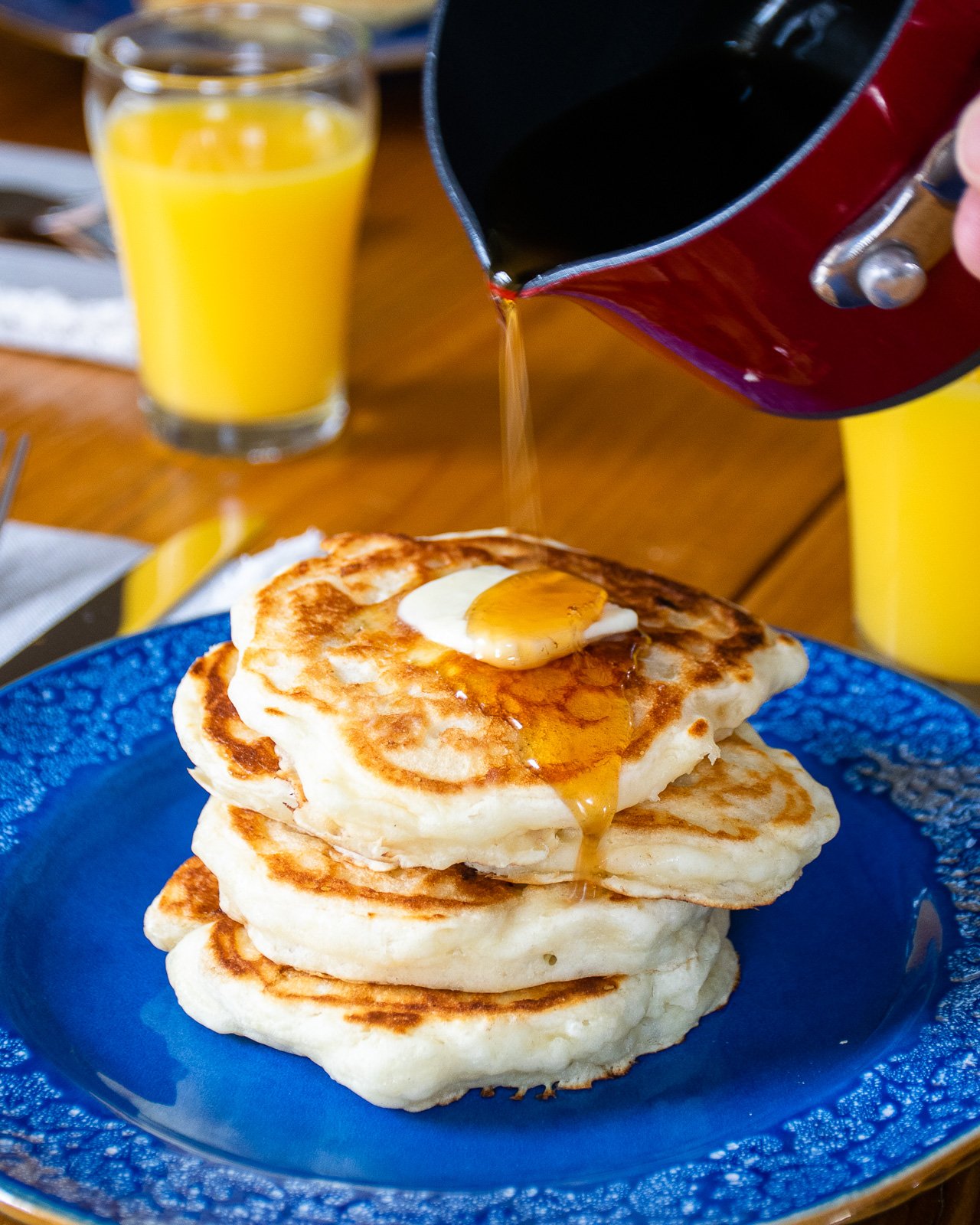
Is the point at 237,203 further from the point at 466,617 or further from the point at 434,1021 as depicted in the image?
the point at 434,1021

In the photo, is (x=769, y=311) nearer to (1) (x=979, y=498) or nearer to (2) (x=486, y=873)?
(2) (x=486, y=873)

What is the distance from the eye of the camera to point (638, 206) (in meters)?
1.36

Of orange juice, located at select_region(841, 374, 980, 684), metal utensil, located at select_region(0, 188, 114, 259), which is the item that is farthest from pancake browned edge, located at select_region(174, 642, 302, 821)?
metal utensil, located at select_region(0, 188, 114, 259)

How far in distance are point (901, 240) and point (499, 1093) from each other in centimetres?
71

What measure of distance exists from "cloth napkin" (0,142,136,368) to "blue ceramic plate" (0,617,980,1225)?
3.69 feet

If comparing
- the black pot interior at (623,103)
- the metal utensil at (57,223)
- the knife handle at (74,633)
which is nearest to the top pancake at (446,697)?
the black pot interior at (623,103)

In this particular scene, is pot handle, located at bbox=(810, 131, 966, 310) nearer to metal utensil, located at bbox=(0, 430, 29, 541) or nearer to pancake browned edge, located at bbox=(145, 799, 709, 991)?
pancake browned edge, located at bbox=(145, 799, 709, 991)

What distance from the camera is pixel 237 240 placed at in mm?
2270

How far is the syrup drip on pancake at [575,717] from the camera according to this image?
1.15 m

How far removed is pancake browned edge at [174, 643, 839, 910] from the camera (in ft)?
3.90

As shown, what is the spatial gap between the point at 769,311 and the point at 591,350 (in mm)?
1535

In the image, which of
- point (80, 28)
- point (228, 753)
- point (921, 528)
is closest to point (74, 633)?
point (228, 753)

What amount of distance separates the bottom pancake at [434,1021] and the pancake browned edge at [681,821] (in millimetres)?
96

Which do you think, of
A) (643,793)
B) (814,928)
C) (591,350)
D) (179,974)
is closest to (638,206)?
(643,793)
